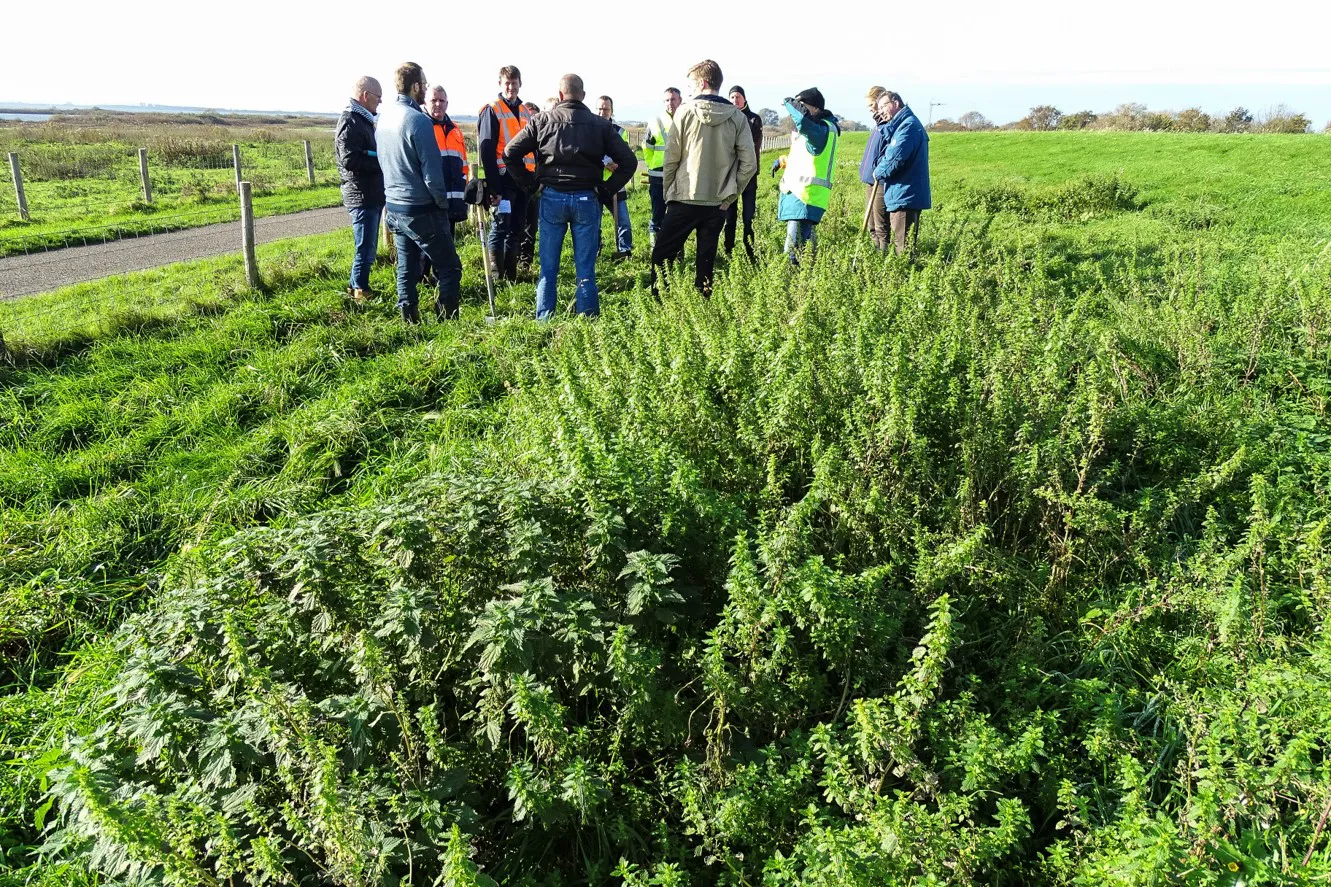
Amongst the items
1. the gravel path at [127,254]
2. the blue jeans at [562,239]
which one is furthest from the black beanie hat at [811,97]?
the gravel path at [127,254]

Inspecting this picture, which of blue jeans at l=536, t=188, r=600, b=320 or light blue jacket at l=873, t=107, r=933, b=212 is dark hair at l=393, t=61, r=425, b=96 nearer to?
blue jeans at l=536, t=188, r=600, b=320

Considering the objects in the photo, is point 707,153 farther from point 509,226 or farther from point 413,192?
point 509,226

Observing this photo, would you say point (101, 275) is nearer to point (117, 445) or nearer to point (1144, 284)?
point (117, 445)

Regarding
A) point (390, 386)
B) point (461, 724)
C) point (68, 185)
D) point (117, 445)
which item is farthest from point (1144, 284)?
point (68, 185)

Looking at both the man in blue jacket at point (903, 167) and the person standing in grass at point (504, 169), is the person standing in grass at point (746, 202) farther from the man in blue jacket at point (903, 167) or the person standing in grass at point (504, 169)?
the person standing in grass at point (504, 169)

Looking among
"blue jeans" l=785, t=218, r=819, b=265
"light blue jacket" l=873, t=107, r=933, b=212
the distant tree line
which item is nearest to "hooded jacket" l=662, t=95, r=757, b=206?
"blue jeans" l=785, t=218, r=819, b=265

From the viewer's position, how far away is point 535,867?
2.20 m

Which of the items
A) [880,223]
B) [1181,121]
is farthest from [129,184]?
[1181,121]

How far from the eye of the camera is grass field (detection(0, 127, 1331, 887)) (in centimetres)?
209

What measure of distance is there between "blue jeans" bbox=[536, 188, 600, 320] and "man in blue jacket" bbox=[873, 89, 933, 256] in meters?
2.93

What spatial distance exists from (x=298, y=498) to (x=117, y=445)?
1.63 metres

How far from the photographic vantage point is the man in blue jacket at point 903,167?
299 inches

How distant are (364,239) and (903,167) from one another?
5.43 metres

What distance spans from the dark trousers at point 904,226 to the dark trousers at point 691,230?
198 centimetres
